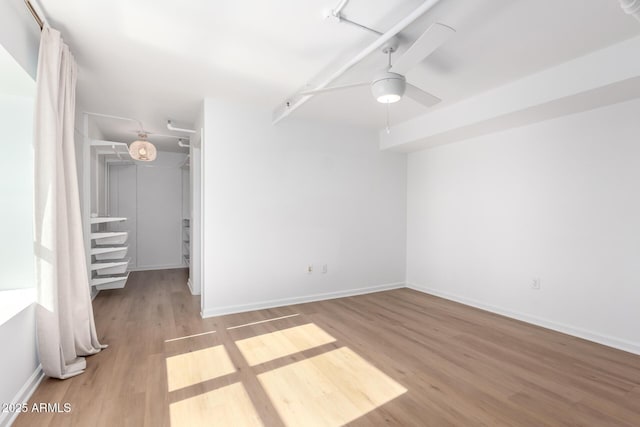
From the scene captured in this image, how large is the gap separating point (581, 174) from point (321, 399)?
342 cm

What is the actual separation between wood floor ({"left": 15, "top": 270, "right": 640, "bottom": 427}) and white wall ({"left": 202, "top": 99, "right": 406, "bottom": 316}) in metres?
0.60

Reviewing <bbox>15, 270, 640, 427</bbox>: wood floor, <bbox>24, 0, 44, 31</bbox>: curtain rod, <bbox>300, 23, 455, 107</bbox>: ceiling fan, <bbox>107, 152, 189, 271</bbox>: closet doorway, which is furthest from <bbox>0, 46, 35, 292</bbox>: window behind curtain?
<bbox>107, 152, 189, 271</bbox>: closet doorway

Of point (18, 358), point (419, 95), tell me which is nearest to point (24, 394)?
point (18, 358)

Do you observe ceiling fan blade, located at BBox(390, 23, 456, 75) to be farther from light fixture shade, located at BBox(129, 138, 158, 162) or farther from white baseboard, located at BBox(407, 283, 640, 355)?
light fixture shade, located at BBox(129, 138, 158, 162)

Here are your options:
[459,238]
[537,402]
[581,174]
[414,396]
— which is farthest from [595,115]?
[414,396]

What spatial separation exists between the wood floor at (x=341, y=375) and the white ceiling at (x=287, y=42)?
2.62 metres

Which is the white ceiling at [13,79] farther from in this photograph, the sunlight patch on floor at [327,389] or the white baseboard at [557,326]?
the white baseboard at [557,326]

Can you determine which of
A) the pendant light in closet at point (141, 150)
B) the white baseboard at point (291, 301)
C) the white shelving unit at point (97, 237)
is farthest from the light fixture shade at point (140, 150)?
the white baseboard at point (291, 301)

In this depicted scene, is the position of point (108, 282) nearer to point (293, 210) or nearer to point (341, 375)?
point (293, 210)

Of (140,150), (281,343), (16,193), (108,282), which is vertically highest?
(140,150)

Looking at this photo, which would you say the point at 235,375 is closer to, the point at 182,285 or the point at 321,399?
the point at 321,399

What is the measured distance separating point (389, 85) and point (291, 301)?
3.12 meters

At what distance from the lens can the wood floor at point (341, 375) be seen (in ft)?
6.33

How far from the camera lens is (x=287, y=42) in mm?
2438
